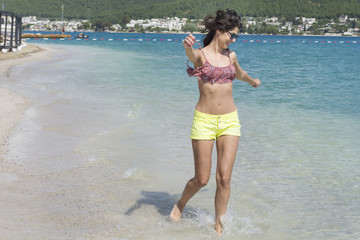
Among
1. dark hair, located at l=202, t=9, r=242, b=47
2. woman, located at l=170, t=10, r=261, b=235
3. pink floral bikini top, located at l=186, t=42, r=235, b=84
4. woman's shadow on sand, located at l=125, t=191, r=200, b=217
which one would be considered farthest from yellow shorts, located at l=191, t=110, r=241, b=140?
Answer: woman's shadow on sand, located at l=125, t=191, r=200, b=217

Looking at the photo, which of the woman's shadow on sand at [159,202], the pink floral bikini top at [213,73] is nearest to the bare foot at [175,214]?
the woman's shadow on sand at [159,202]

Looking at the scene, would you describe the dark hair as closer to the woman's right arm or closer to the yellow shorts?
the woman's right arm

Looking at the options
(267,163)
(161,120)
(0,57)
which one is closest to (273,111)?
(161,120)

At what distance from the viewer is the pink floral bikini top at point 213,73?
4340 millimetres

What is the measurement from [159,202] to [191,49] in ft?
7.50

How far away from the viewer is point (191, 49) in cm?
414

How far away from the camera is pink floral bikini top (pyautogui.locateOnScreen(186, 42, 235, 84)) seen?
4340mm

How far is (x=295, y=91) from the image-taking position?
794 inches

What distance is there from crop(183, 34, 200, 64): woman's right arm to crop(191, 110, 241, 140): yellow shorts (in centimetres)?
55

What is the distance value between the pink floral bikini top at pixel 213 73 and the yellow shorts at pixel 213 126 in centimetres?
32

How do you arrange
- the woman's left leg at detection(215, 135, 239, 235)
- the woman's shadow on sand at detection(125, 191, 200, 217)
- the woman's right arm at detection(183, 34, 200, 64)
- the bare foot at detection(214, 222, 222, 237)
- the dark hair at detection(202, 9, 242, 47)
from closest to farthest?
the woman's right arm at detection(183, 34, 200, 64) → the dark hair at detection(202, 9, 242, 47) → the woman's left leg at detection(215, 135, 239, 235) → the bare foot at detection(214, 222, 222, 237) → the woman's shadow on sand at detection(125, 191, 200, 217)

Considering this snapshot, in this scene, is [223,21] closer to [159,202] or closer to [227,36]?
[227,36]

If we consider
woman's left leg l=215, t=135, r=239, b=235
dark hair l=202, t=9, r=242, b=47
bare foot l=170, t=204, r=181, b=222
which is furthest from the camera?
bare foot l=170, t=204, r=181, b=222

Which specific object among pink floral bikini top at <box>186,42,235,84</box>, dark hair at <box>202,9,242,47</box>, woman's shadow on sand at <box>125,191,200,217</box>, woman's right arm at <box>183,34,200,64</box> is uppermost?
dark hair at <box>202,9,242,47</box>
